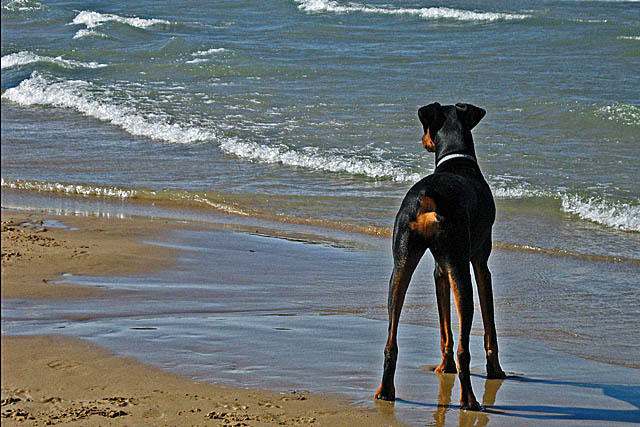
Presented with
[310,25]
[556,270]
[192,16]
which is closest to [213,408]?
[556,270]

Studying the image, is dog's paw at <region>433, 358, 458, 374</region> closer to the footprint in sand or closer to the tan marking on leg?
the tan marking on leg

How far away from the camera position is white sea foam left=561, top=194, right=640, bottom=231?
29.8ft

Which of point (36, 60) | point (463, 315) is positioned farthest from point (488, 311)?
point (36, 60)

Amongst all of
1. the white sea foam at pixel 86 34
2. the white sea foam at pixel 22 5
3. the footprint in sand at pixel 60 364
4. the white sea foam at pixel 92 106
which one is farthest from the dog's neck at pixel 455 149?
the white sea foam at pixel 22 5

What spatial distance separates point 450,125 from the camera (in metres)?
4.59

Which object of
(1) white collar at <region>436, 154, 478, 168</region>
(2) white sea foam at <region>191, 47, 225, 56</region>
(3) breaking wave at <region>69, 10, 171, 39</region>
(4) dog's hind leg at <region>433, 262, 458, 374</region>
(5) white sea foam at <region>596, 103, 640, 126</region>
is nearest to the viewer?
(4) dog's hind leg at <region>433, 262, 458, 374</region>

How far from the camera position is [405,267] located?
3.98 meters

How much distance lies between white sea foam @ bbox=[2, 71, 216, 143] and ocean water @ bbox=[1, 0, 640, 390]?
0.05 meters

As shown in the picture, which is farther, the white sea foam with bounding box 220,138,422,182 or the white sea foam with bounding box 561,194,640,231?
the white sea foam with bounding box 220,138,422,182

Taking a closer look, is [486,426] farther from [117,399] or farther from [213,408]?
[117,399]

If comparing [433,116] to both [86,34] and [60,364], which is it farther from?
[86,34]

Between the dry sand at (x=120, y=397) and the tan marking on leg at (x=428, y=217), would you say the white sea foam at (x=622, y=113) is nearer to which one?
the tan marking on leg at (x=428, y=217)

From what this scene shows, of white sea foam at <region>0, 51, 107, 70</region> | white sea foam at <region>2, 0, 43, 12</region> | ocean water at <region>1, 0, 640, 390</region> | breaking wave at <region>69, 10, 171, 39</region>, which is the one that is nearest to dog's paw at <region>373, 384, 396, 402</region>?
ocean water at <region>1, 0, 640, 390</region>

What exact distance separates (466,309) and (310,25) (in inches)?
933
